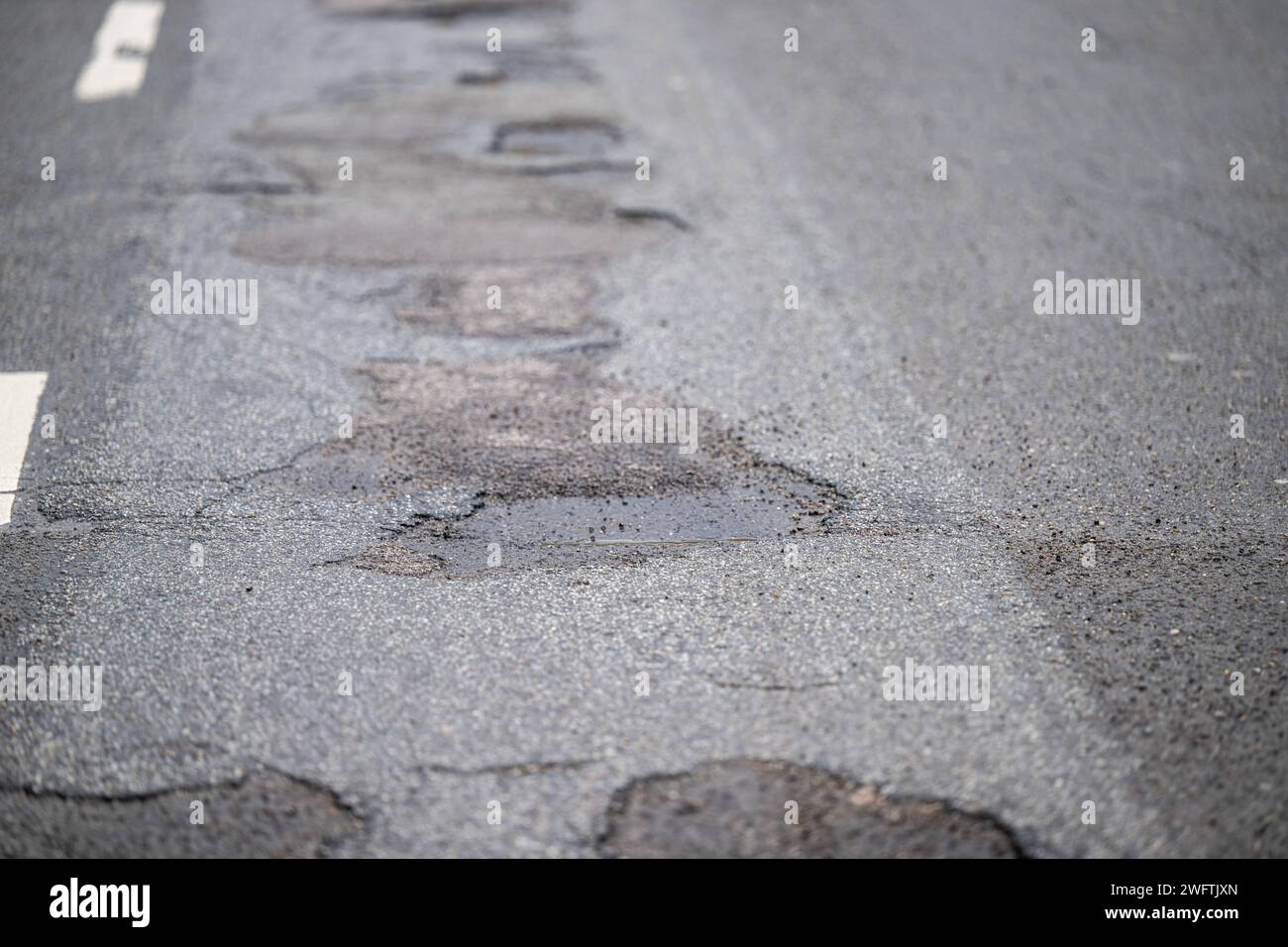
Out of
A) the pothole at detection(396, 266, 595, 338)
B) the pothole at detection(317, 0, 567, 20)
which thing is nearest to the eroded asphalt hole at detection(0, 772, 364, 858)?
the pothole at detection(396, 266, 595, 338)

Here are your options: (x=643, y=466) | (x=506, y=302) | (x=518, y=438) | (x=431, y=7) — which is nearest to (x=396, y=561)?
(x=518, y=438)

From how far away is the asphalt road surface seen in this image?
312 cm

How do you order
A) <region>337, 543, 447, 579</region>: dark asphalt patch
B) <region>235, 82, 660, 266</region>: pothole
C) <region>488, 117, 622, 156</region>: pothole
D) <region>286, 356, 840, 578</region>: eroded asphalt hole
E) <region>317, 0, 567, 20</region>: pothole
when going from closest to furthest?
<region>337, 543, 447, 579</region>: dark asphalt patch → <region>286, 356, 840, 578</region>: eroded asphalt hole → <region>235, 82, 660, 266</region>: pothole → <region>488, 117, 622, 156</region>: pothole → <region>317, 0, 567, 20</region>: pothole

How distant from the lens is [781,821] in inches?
118

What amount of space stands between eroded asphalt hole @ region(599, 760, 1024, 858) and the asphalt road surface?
11mm

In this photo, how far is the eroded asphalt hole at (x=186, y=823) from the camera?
115 inches

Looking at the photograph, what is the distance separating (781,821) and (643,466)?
1877 mm

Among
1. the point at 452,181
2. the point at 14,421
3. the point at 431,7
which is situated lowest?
the point at 14,421

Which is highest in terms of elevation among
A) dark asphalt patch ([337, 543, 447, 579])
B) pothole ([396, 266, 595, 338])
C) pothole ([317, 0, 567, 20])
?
pothole ([317, 0, 567, 20])

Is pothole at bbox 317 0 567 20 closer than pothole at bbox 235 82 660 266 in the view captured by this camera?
No

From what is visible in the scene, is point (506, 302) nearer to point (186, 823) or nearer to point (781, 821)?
point (186, 823)

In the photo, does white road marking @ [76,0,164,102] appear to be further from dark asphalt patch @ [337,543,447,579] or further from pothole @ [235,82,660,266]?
dark asphalt patch @ [337,543,447,579]

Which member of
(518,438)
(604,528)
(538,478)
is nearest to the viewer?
(604,528)

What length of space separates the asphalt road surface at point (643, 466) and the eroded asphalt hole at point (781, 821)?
0.04 feet
